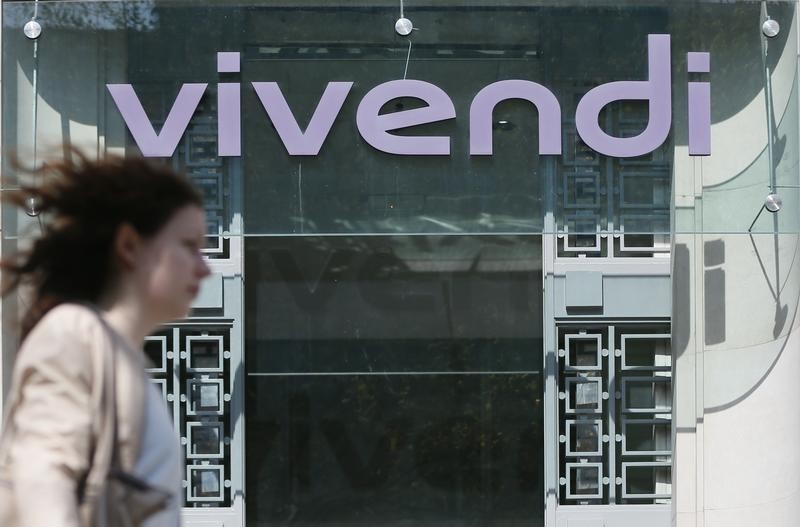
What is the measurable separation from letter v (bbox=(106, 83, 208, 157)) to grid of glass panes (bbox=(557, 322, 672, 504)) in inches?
105

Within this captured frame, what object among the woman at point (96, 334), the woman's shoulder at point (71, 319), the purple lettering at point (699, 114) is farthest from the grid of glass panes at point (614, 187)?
the woman's shoulder at point (71, 319)

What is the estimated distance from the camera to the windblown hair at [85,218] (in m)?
1.96

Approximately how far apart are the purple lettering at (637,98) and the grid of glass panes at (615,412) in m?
1.14

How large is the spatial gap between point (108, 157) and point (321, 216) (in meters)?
5.19

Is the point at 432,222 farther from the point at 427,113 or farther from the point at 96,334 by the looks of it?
the point at 96,334

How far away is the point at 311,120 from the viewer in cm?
718

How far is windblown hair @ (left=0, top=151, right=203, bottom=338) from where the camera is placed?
196 centimetres

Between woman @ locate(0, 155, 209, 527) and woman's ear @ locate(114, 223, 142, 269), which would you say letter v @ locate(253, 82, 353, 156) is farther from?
woman's ear @ locate(114, 223, 142, 269)

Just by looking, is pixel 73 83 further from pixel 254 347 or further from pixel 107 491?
pixel 107 491

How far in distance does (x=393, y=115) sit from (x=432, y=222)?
689mm

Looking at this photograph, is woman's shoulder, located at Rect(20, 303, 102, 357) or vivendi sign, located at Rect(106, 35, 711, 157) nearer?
woman's shoulder, located at Rect(20, 303, 102, 357)

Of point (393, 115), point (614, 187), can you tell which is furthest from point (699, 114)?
point (393, 115)

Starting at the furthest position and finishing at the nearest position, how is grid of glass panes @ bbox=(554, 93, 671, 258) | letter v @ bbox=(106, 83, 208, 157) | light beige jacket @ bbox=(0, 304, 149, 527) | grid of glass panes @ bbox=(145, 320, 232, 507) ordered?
grid of glass panes @ bbox=(145, 320, 232, 507)
grid of glass panes @ bbox=(554, 93, 671, 258)
letter v @ bbox=(106, 83, 208, 157)
light beige jacket @ bbox=(0, 304, 149, 527)

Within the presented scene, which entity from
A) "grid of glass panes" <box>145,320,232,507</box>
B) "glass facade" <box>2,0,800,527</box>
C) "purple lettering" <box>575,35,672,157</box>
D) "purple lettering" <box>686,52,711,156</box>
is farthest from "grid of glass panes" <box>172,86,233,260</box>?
"purple lettering" <box>686,52,711,156</box>
